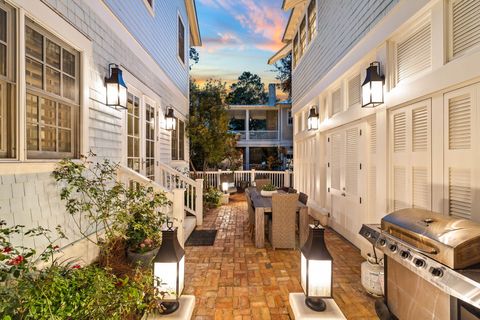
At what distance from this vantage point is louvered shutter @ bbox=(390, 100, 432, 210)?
2.77m

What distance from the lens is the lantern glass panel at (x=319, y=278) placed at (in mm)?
2242

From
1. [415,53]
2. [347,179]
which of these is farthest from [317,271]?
[347,179]

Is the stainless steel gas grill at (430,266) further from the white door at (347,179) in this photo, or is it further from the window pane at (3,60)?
the window pane at (3,60)

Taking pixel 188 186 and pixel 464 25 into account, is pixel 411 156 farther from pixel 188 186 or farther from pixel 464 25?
pixel 188 186

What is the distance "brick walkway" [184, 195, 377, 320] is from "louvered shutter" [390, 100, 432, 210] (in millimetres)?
1287

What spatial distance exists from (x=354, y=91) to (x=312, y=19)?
3.75 m

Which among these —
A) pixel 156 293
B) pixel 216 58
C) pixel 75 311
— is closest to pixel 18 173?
pixel 75 311

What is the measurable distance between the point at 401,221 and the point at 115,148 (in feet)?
12.6

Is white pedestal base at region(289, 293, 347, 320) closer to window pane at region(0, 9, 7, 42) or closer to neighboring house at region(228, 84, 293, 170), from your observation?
window pane at region(0, 9, 7, 42)

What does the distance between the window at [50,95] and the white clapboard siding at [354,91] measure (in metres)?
4.34

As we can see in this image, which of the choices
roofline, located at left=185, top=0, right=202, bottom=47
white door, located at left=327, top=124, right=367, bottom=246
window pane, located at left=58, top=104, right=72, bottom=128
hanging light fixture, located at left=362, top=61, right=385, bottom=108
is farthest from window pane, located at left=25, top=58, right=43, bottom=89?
roofline, located at left=185, top=0, right=202, bottom=47

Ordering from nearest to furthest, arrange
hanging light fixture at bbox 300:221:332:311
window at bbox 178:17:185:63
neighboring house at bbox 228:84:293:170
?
hanging light fixture at bbox 300:221:332:311
window at bbox 178:17:185:63
neighboring house at bbox 228:84:293:170

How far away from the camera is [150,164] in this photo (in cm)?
530

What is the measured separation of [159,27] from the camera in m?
5.88
